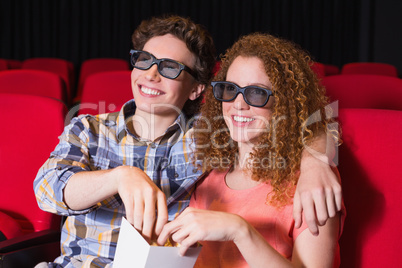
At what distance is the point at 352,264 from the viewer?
4.24 feet

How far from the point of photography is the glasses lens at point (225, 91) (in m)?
1.27

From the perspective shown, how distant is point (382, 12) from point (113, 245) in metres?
6.20

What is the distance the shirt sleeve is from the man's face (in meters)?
0.21

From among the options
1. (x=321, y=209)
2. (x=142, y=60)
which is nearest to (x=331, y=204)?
(x=321, y=209)

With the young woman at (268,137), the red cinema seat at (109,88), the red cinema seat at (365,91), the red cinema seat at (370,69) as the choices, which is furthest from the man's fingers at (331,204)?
the red cinema seat at (370,69)

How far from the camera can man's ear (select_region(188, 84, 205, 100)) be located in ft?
5.41

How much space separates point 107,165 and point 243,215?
47 centimetres

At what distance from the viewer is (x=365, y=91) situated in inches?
79.5

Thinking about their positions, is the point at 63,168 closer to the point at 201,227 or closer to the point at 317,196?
the point at 201,227

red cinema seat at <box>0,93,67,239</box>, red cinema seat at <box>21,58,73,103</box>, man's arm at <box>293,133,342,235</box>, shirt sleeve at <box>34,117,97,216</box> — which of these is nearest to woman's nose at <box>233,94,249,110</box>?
man's arm at <box>293,133,342,235</box>

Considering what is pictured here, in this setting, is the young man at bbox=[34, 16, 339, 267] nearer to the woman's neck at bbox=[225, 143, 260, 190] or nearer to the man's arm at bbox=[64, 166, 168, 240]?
the man's arm at bbox=[64, 166, 168, 240]

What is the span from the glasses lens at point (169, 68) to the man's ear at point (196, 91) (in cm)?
13

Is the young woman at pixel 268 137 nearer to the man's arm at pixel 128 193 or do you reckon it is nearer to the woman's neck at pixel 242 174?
the woman's neck at pixel 242 174

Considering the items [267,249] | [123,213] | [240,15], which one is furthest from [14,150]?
[240,15]
